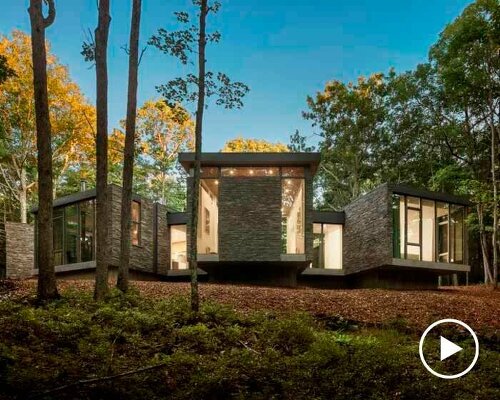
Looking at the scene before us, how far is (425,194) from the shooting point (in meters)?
18.4

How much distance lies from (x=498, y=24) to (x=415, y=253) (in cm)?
904

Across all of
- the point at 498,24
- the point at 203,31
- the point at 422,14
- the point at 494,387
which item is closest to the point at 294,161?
the point at 203,31

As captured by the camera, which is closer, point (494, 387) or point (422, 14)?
point (494, 387)

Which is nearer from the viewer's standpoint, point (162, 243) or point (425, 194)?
point (425, 194)

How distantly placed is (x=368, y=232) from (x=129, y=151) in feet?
35.8

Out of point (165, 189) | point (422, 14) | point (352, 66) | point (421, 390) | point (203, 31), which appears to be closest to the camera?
point (421, 390)

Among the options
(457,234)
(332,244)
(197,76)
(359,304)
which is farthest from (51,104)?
(457,234)

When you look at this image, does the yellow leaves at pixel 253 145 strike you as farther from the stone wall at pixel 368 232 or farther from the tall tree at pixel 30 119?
the stone wall at pixel 368 232

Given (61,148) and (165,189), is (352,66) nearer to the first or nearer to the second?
(165,189)

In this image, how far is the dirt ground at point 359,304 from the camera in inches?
422

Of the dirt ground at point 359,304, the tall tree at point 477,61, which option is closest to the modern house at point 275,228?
the tall tree at point 477,61

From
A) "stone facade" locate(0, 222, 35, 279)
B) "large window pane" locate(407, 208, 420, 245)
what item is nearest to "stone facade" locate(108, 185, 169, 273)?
"stone facade" locate(0, 222, 35, 279)

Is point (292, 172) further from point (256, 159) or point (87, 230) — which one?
point (87, 230)

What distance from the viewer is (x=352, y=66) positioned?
30156mm
